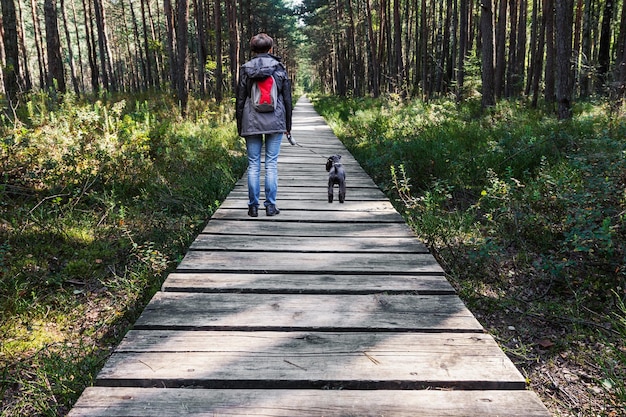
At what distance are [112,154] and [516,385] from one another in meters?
6.37

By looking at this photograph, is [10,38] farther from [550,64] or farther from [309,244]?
[550,64]

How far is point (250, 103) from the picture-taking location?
15.7 ft

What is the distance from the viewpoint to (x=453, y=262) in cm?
427

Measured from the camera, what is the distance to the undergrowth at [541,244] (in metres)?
3.09

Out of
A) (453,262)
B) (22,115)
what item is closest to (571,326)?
(453,262)

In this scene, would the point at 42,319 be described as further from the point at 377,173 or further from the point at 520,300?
the point at 377,173

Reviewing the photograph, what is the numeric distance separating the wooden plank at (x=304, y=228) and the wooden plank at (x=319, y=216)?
0.35ft

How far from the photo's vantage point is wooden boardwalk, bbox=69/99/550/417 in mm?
1911

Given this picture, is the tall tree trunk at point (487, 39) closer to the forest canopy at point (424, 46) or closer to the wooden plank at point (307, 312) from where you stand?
the forest canopy at point (424, 46)

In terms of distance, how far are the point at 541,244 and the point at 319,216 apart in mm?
2497

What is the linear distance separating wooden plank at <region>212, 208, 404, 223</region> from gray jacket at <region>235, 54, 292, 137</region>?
99 centimetres

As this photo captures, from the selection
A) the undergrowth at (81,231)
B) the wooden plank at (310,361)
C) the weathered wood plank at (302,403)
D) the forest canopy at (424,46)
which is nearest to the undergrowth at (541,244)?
the wooden plank at (310,361)

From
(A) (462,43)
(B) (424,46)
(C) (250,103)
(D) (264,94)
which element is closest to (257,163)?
(C) (250,103)

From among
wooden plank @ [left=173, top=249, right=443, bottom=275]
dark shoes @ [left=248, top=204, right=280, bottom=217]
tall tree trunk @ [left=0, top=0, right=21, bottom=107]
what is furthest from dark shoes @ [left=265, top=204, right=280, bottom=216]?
tall tree trunk @ [left=0, top=0, right=21, bottom=107]
